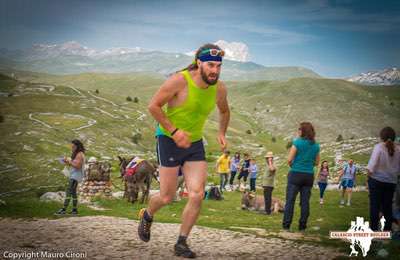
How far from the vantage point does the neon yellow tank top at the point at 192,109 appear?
7176 mm

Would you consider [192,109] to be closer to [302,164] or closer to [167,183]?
[167,183]

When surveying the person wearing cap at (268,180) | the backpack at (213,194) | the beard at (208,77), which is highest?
the beard at (208,77)

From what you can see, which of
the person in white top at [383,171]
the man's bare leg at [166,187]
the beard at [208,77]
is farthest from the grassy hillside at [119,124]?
the beard at [208,77]

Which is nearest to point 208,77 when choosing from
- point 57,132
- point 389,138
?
point 389,138

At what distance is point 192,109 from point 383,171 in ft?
18.8

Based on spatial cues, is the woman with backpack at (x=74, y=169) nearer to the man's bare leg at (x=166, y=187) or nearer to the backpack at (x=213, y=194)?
the man's bare leg at (x=166, y=187)

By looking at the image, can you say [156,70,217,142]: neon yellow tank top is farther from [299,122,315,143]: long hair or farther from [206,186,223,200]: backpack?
[206,186,223,200]: backpack

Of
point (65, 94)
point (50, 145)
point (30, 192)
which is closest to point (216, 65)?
point (30, 192)

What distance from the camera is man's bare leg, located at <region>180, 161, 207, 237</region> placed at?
734 cm

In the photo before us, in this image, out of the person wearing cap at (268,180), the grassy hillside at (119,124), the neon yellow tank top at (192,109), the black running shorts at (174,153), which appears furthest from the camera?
the grassy hillside at (119,124)

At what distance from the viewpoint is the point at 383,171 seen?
10383 mm

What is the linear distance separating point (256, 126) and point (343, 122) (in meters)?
27.1

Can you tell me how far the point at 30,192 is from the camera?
29.2 m

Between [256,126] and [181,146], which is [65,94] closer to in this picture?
[256,126]
